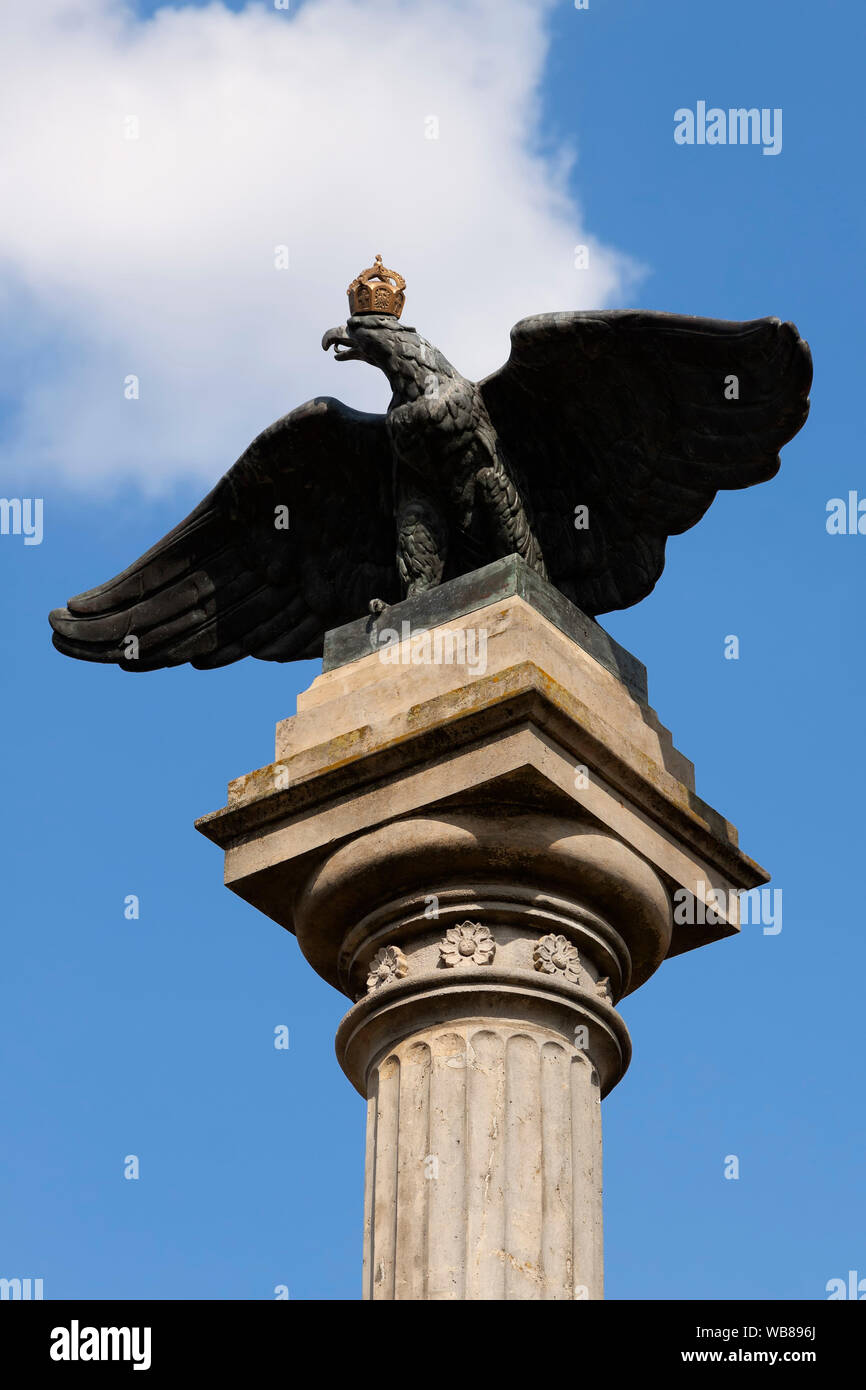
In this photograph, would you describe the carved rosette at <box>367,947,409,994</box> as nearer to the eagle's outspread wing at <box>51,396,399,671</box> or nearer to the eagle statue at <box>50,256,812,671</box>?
the eagle statue at <box>50,256,812,671</box>

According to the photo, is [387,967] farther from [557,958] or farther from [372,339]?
[372,339]

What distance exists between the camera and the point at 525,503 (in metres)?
13.2

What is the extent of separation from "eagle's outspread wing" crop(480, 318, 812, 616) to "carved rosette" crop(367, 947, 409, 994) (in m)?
2.96

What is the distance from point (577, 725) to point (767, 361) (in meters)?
2.17

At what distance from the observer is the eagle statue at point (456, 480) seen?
1234 centimetres

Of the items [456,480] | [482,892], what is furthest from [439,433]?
[482,892]

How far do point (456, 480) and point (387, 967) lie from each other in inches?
119

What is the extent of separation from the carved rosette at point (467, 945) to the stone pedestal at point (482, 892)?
1cm

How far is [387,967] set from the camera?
11.1m

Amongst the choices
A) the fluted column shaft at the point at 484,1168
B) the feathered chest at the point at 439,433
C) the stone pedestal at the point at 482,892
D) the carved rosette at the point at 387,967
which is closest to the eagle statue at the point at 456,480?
the feathered chest at the point at 439,433

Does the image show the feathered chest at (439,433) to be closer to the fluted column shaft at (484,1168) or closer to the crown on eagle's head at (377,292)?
the crown on eagle's head at (377,292)
